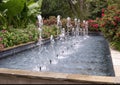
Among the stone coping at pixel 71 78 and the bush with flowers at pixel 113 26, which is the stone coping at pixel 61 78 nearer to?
the stone coping at pixel 71 78

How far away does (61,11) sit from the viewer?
2616 centimetres

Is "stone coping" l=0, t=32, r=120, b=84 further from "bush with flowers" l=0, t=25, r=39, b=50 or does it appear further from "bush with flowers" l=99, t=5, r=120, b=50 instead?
"bush with flowers" l=99, t=5, r=120, b=50

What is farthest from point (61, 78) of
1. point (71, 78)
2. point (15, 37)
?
point (15, 37)

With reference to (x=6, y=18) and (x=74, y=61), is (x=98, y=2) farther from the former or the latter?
(x=74, y=61)

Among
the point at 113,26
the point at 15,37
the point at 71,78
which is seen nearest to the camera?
the point at 71,78

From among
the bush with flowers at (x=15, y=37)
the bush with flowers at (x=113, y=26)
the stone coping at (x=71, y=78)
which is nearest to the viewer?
the stone coping at (x=71, y=78)

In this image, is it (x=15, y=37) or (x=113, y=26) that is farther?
(x=15, y=37)

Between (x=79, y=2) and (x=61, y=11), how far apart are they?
2.46 metres

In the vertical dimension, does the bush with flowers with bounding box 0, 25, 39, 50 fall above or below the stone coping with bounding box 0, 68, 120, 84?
below

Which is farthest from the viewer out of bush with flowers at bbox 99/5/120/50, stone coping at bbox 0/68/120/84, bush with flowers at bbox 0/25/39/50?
bush with flowers at bbox 0/25/39/50

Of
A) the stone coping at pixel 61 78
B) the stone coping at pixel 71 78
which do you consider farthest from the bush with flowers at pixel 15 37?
the stone coping at pixel 71 78

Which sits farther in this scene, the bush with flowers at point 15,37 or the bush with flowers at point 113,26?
the bush with flowers at point 15,37

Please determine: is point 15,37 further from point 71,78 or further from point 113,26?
point 71,78

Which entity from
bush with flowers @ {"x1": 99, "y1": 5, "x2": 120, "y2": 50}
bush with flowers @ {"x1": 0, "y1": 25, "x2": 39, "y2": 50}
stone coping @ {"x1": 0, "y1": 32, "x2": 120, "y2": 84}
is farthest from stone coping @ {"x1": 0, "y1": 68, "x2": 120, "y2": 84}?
bush with flowers @ {"x1": 99, "y1": 5, "x2": 120, "y2": 50}
